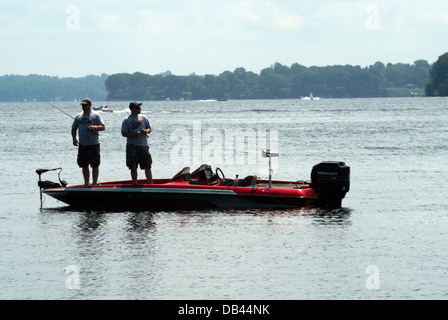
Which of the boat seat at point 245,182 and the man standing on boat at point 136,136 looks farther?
the boat seat at point 245,182

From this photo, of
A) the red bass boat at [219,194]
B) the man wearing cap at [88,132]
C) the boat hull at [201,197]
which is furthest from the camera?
the boat hull at [201,197]

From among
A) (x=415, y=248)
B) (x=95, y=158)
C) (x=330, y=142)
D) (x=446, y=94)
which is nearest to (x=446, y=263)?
(x=415, y=248)

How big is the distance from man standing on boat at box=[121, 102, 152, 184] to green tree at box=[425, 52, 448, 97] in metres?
167

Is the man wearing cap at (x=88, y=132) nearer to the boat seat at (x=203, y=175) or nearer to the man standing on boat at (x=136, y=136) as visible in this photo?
the man standing on boat at (x=136, y=136)

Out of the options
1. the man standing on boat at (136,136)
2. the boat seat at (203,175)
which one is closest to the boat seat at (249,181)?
the boat seat at (203,175)

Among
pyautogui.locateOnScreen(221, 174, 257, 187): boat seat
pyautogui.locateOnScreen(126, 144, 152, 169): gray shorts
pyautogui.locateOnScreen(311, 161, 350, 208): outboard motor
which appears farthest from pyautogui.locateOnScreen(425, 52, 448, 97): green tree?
pyautogui.locateOnScreen(126, 144, 152, 169): gray shorts

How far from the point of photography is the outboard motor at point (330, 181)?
15938 mm

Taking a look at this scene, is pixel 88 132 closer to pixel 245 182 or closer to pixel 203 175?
pixel 203 175

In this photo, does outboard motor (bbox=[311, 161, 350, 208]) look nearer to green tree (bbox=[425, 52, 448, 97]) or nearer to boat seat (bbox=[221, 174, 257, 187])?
boat seat (bbox=[221, 174, 257, 187])

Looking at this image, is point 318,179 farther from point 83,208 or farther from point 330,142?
point 330,142

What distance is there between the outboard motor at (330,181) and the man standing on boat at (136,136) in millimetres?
3506

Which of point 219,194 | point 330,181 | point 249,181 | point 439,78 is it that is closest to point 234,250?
point 219,194

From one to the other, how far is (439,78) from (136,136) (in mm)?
176261

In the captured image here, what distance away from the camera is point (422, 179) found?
76.3 ft
